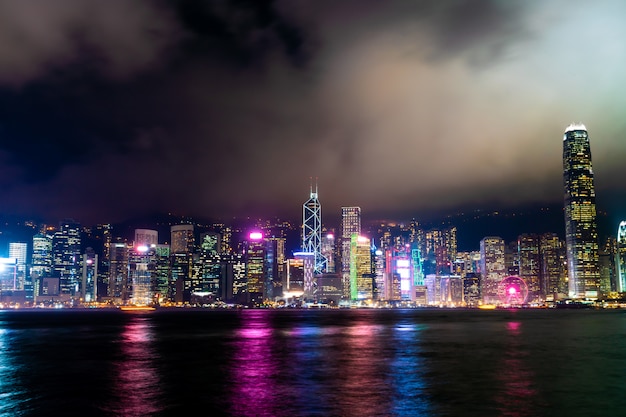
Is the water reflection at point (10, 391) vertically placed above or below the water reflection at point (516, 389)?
above

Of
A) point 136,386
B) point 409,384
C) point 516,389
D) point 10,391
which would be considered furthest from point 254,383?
point 516,389

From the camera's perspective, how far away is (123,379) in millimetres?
49562

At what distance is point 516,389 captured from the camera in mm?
44188

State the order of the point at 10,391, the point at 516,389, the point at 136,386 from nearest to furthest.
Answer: the point at 10,391
the point at 516,389
the point at 136,386

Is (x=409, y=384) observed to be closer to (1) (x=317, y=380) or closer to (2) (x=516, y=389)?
(1) (x=317, y=380)

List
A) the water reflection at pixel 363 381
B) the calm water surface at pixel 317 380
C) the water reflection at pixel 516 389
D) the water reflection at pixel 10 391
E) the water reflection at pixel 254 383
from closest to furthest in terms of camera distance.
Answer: the water reflection at pixel 516 389 → the water reflection at pixel 10 391 → the water reflection at pixel 363 381 → the calm water surface at pixel 317 380 → the water reflection at pixel 254 383

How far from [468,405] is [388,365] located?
21317 millimetres

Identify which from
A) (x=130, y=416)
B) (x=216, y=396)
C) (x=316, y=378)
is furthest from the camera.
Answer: (x=316, y=378)

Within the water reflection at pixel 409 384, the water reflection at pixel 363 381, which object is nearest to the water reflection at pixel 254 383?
the water reflection at pixel 363 381

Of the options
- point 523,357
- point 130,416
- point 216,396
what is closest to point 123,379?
point 216,396

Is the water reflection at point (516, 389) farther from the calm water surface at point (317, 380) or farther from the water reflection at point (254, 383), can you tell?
the water reflection at point (254, 383)

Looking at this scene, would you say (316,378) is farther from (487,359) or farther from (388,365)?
(487,359)

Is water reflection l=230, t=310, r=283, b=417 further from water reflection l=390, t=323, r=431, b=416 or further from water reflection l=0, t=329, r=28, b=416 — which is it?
water reflection l=0, t=329, r=28, b=416

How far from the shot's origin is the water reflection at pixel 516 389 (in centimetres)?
3675
